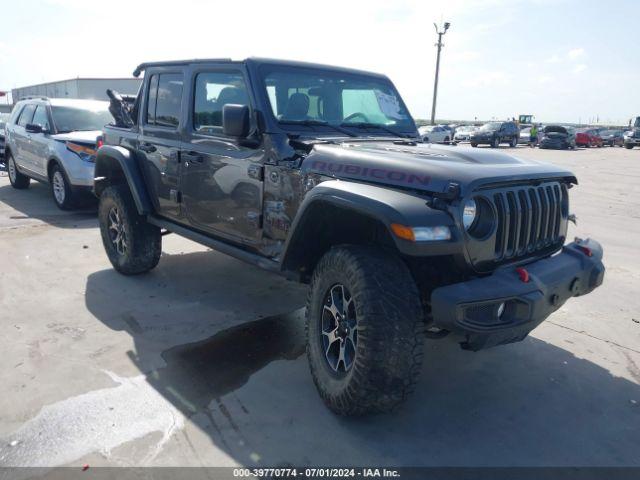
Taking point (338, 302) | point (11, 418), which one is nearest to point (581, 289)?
point (338, 302)

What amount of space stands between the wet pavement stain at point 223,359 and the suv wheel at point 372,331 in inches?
28.5

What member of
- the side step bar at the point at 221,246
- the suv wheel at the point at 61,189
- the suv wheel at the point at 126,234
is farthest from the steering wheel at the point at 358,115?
the suv wheel at the point at 61,189

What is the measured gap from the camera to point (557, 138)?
3005 centimetres

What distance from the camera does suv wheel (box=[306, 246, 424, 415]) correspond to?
256 centimetres

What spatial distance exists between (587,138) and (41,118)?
33.8 meters

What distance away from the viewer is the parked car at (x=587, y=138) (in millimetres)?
33688

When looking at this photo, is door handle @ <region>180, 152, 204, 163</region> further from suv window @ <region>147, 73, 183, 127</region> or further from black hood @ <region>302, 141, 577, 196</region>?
black hood @ <region>302, 141, 577, 196</region>

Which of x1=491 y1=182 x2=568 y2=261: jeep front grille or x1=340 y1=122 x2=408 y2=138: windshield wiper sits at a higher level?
x1=340 y1=122 x2=408 y2=138: windshield wiper

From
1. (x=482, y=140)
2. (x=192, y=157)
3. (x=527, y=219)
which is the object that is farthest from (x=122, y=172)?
(x=482, y=140)

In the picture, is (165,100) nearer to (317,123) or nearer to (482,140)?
(317,123)

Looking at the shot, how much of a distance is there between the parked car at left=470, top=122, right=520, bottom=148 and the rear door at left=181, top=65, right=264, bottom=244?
24969mm

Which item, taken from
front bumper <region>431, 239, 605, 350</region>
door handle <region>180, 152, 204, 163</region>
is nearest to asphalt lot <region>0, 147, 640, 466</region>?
front bumper <region>431, 239, 605, 350</region>

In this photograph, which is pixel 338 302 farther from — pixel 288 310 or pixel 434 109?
pixel 434 109

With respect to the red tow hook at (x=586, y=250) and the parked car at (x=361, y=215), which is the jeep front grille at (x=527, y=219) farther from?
the red tow hook at (x=586, y=250)
